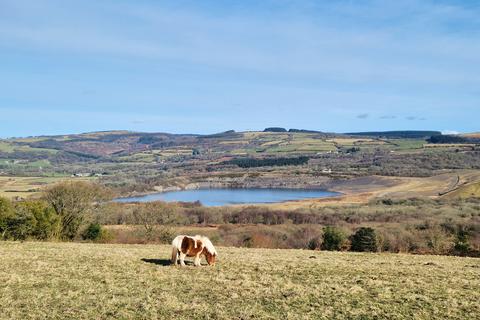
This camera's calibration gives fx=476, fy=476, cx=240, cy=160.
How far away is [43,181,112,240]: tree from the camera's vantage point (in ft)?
124

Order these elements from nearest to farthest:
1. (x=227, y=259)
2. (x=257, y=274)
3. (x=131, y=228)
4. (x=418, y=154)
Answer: (x=257, y=274)
(x=227, y=259)
(x=131, y=228)
(x=418, y=154)

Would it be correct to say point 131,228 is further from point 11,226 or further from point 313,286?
point 313,286

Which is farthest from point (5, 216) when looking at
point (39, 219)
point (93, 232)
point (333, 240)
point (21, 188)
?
point (21, 188)

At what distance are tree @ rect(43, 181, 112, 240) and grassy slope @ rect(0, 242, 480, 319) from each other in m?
19.1

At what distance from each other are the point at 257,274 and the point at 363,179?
13472 cm

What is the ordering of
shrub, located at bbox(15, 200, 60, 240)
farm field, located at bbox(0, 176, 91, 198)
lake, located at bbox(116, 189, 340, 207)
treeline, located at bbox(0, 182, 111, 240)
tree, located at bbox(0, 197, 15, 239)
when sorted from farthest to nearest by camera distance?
lake, located at bbox(116, 189, 340, 207)
farm field, located at bbox(0, 176, 91, 198)
shrub, located at bbox(15, 200, 60, 240)
treeline, located at bbox(0, 182, 111, 240)
tree, located at bbox(0, 197, 15, 239)

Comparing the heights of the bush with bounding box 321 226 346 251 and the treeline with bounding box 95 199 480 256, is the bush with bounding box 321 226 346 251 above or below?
above

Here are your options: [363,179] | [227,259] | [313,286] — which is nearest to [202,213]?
[227,259]

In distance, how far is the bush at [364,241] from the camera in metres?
34.2

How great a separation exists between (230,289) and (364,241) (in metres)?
23.4

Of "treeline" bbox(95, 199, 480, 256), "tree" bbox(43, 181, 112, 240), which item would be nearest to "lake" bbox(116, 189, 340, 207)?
"treeline" bbox(95, 199, 480, 256)

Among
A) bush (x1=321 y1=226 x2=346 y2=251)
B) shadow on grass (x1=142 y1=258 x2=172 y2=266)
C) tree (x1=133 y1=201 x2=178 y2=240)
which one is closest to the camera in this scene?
shadow on grass (x1=142 y1=258 x2=172 y2=266)

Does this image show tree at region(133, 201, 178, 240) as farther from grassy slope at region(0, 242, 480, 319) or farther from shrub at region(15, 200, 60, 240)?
grassy slope at region(0, 242, 480, 319)

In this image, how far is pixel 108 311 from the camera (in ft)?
37.3
